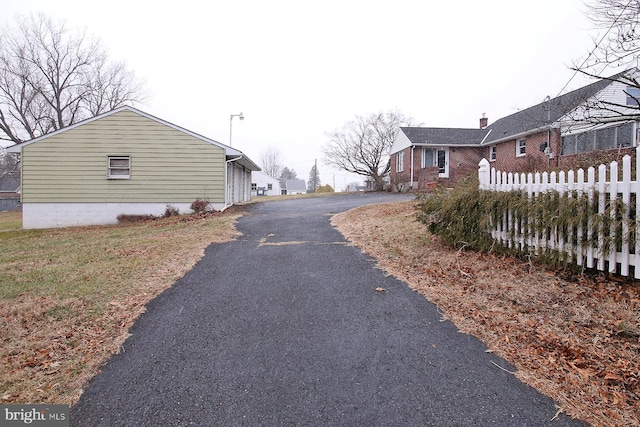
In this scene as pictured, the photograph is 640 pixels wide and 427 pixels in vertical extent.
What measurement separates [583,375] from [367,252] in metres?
4.35

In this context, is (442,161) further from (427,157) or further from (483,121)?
(483,121)

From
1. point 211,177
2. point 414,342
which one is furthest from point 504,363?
Answer: point 211,177

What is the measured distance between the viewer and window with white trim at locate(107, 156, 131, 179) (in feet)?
49.8

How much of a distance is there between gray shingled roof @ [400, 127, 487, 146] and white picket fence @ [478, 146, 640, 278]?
20190 millimetres

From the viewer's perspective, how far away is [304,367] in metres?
2.88

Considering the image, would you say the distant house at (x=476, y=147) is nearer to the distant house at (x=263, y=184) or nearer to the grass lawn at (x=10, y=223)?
the grass lawn at (x=10, y=223)

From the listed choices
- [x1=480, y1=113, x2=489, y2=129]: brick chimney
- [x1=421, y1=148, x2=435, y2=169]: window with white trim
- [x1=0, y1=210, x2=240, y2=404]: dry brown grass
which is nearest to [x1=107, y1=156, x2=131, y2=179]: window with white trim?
[x1=0, y1=210, x2=240, y2=404]: dry brown grass

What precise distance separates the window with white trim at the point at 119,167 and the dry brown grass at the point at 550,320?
13132 millimetres

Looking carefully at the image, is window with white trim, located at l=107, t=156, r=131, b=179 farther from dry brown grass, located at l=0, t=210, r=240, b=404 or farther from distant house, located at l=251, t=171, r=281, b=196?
distant house, located at l=251, t=171, r=281, b=196

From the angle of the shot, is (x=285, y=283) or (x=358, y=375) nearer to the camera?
(x=358, y=375)

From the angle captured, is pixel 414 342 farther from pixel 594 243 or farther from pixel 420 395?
pixel 594 243

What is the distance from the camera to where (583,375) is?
2.65 m

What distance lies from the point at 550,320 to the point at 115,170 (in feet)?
53.6

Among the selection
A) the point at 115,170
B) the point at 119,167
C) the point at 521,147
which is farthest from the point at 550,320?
the point at 521,147
